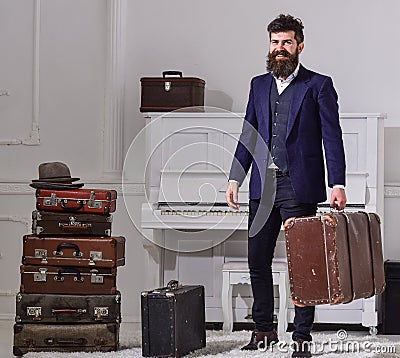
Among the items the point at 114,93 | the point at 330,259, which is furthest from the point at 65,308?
the point at 114,93

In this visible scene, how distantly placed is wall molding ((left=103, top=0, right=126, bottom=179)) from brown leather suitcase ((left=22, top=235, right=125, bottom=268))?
57.6 inches

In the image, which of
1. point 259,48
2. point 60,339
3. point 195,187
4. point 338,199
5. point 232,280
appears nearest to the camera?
point 338,199

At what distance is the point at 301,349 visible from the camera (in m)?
3.93

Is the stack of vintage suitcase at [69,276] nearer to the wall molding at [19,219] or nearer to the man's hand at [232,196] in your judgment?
the man's hand at [232,196]

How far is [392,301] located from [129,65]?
85.9 inches

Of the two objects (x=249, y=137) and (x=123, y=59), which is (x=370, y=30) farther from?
(x=249, y=137)

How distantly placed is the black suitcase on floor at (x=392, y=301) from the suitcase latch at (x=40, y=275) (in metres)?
1.99

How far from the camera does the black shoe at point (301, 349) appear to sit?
12.8ft

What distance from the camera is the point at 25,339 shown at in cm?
423

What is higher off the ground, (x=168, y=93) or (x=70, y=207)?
(x=168, y=93)

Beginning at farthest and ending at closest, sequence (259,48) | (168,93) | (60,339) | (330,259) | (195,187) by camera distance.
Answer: (259,48) → (168,93) → (195,187) → (60,339) → (330,259)

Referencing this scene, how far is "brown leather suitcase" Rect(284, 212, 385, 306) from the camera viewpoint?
11.6 feet

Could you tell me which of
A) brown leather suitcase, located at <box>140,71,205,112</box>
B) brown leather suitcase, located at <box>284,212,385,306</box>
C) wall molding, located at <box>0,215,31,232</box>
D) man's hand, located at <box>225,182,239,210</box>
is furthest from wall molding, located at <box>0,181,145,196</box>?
brown leather suitcase, located at <box>284,212,385,306</box>

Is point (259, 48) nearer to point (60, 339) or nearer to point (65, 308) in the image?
point (65, 308)
